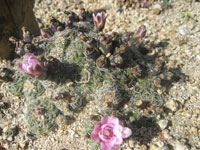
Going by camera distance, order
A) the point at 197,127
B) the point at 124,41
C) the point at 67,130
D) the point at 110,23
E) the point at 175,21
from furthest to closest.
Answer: the point at 110,23, the point at 175,21, the point at 124,41, the point at 67,130, the point at 197,127

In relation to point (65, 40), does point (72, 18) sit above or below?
above

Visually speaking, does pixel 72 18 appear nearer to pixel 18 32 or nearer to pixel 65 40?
pixel 65 40

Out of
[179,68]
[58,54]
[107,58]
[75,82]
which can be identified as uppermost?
[58,54]

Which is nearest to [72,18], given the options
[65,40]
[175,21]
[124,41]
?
[65,40]

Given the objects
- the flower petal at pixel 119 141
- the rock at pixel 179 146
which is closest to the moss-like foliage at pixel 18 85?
the flower petal at pixel 119 141

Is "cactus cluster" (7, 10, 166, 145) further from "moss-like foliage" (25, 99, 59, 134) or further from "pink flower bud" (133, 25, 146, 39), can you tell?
"pink flower bud" (133, 25, 146, 39)

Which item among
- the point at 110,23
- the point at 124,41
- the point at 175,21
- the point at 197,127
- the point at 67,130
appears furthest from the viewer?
the point at 110,23
